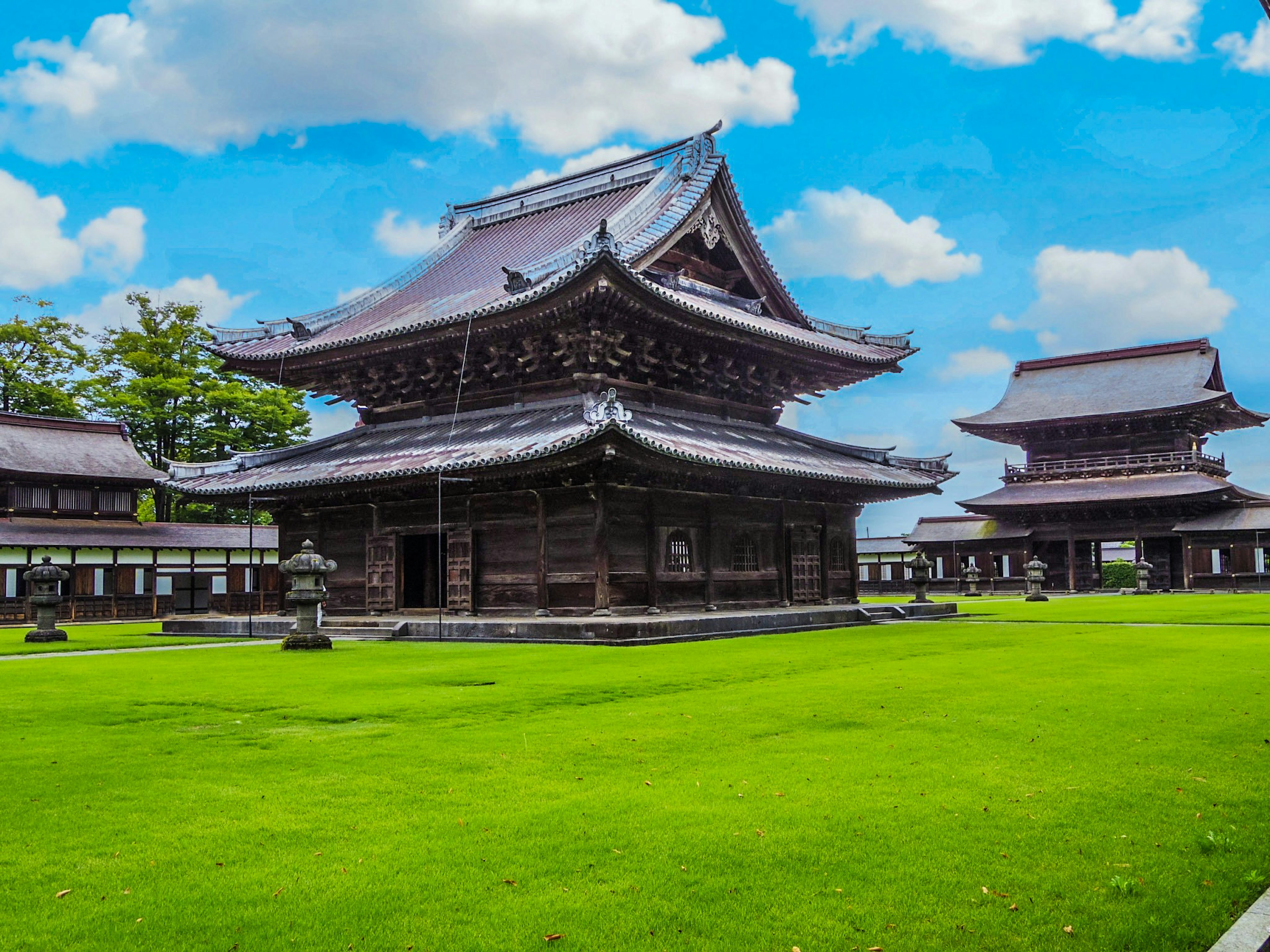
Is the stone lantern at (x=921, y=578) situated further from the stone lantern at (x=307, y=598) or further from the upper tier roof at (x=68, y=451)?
the upper tier roof at (x=68, y=451)

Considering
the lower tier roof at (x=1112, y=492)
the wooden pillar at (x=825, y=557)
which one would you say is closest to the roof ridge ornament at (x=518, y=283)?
the wooden pillar at (x=825, y=557)

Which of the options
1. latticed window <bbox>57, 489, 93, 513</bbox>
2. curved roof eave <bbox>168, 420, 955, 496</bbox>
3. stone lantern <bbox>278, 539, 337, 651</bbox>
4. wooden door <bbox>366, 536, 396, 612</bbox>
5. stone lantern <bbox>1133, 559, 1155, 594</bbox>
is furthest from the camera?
stone lantern <bbox>1133, 559, 1155, 594</bbox>

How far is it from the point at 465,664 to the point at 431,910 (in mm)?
12618

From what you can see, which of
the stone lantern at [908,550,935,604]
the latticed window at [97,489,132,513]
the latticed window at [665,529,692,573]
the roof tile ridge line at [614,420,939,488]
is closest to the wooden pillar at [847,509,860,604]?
the stone lantern at [908,550,935,604]

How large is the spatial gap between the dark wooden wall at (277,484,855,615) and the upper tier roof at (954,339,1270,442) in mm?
37059

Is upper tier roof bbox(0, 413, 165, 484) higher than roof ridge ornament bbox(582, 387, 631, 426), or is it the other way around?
upper tier roof bbox(0, 413, 165, 484)

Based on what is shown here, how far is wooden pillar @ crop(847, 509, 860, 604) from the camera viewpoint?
33.9m

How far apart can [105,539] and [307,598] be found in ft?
84.1

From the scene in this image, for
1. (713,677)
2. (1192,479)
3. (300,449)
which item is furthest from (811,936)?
(1192,479)

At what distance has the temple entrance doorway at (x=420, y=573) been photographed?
101 feet

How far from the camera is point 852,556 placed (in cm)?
3409

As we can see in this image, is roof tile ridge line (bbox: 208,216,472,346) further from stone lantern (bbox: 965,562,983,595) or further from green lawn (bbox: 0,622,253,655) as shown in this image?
stone lantern (bbox: 965,562,983,595)

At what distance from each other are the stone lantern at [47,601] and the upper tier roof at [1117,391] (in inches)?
2082

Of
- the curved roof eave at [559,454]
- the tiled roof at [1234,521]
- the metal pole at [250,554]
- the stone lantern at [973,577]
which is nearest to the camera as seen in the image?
the curved roof eave at [559,454]
